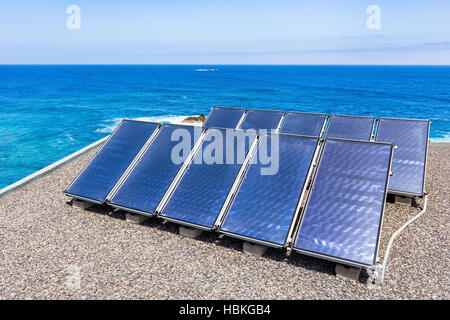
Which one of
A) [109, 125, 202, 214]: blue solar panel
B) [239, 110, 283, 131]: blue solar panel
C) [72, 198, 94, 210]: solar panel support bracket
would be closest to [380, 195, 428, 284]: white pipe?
[109, 125, 202, 214]: blue solar panel

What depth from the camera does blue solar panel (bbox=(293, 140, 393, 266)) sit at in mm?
6227

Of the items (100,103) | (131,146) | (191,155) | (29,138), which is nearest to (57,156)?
(29,138)

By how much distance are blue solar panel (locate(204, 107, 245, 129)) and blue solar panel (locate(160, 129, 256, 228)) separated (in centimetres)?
580

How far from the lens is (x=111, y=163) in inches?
377

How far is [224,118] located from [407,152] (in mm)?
8289

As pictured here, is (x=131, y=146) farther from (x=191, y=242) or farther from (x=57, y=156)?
(x=57, y=156)

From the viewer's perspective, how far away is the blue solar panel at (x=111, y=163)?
30.0 feet

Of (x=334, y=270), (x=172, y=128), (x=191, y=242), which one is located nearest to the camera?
(x=334, y=270)

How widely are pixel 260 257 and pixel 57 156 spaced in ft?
94.3

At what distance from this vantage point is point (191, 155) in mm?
8812

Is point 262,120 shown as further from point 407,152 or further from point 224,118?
point 407,152

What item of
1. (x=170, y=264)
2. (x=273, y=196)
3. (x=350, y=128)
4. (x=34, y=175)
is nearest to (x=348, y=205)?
(x=273, y=196)

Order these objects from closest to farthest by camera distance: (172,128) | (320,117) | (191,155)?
(191,155)
(172,128)
(320,117)

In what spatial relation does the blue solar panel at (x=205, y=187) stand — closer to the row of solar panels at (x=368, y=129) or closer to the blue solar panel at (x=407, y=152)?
the row of solar panels at (x=368, y=129)
